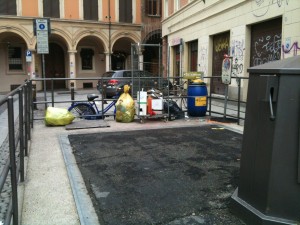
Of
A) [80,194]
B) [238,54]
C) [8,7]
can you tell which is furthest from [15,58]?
[80,194]

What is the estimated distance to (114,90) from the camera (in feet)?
38.1

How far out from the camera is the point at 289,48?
33.3 feet

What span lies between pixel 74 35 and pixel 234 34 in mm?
16575

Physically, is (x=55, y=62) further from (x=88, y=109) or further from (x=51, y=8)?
(x=88, y=109)

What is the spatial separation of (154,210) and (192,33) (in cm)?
1527

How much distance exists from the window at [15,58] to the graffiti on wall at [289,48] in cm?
2227

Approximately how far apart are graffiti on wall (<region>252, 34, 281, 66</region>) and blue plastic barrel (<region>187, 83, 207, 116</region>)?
2.88 metres

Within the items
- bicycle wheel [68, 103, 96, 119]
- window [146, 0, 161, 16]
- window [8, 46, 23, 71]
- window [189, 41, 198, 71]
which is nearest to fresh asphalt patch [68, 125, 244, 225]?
bicycle wheel [68, 103, 96, 119]

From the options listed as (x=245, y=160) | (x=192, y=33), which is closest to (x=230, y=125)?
(x=245, y=160)

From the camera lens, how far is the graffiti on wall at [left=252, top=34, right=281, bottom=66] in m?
11.0

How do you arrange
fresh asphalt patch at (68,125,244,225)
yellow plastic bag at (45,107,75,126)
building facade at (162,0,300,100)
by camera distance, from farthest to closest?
building facade at (162,0,300,100) < yellow plastic bag at (45,107,75,126) < fresh asphalt patch at (68,125,244,225)

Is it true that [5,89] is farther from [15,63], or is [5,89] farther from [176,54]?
[176,54]

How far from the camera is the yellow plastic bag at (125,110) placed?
911cm

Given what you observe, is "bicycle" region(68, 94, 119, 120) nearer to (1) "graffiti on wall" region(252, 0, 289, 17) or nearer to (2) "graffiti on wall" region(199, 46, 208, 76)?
(1) "graffiti on wall" region(252, 0, 289, 17)
